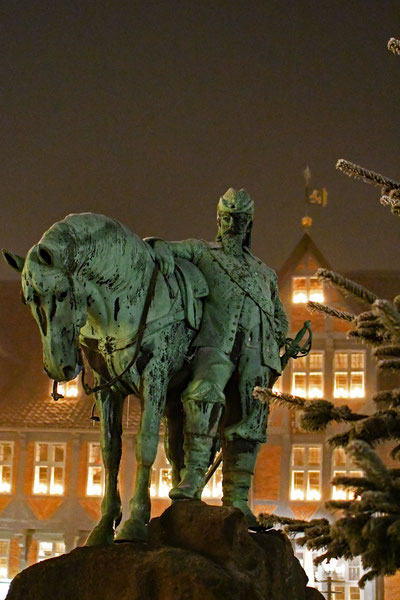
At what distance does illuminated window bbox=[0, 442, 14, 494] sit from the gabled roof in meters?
8.09

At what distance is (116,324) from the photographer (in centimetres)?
521

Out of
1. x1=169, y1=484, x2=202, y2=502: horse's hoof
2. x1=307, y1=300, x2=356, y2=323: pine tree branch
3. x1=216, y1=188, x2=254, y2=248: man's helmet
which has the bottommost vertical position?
x1=169, y1=484, x2=202, y2=502: horse's hoof

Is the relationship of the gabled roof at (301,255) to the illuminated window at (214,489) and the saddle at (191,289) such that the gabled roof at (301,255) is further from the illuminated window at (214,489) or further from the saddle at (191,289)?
the saddle at (191,289)

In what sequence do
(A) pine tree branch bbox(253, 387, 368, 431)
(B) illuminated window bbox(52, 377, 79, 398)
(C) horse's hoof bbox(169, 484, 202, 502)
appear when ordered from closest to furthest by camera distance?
(A) pine tree branch bbox(253, 387, 368, 431)
(C) horse's hoof bbox(169, 484, 202, 502)
(B) illuminated window bbox(52, 377, 79, 398)

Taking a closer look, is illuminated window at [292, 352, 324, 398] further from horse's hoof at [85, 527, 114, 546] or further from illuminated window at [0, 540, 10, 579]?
horse's hoof at [85, 527, 114, 546]

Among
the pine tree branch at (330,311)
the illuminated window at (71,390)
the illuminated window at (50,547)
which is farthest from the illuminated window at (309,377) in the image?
the pine tree branch at (330,311)

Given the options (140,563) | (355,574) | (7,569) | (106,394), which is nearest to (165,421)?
(106,394)

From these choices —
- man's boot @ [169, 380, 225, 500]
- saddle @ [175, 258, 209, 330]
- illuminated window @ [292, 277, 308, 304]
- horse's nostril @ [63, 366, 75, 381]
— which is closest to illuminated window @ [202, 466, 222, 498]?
illuminated window @ [292, 277, 308, 304]

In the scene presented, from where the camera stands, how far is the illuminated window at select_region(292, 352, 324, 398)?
24.3 metres

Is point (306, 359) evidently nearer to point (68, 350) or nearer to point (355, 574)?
point (355, 574)

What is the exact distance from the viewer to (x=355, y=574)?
2255 centimetres

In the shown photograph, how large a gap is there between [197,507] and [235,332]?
1.08 metres

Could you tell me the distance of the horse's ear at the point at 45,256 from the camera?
4.68 metres

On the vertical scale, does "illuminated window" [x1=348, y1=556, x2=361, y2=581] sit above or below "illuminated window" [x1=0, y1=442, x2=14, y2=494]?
below
